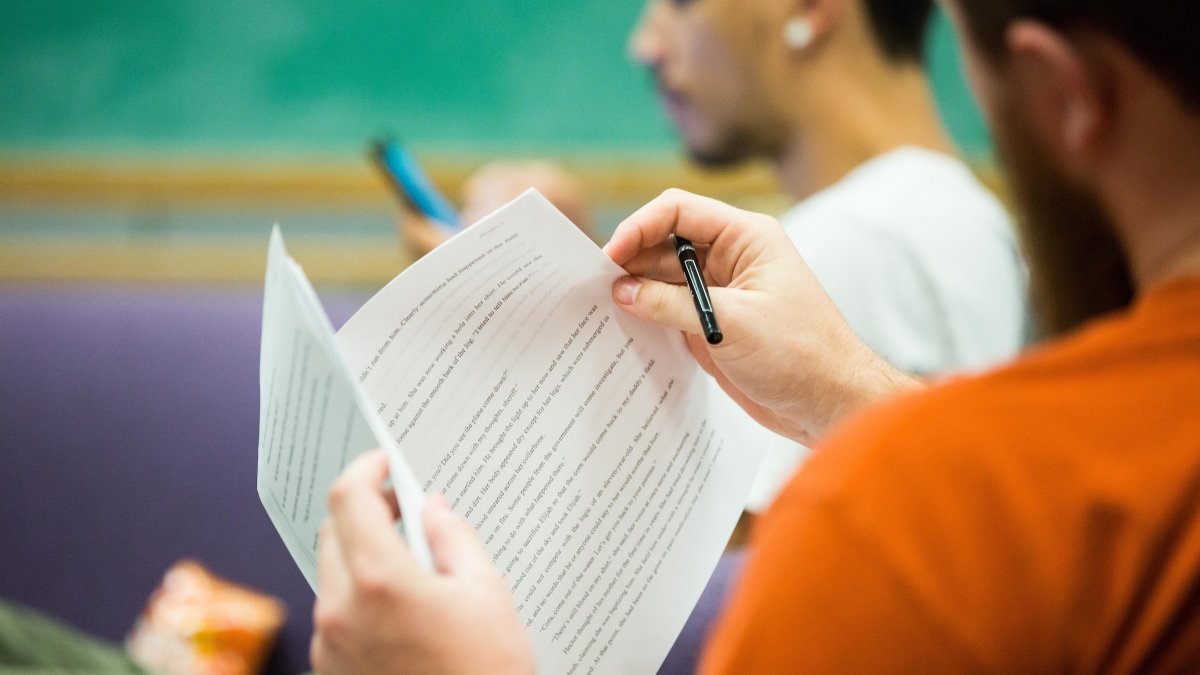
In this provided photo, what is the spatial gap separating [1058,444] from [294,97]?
1.70 metres

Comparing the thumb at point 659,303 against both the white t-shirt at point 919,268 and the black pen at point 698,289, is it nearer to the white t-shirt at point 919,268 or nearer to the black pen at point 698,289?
the black pen at point 698,289

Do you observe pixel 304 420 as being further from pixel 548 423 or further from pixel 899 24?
pixel 899 24

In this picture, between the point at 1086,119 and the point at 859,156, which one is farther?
the point at 859,156

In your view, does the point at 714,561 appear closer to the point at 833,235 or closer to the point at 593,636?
A: the point at 593,636

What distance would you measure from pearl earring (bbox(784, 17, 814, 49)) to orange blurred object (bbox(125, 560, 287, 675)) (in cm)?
85

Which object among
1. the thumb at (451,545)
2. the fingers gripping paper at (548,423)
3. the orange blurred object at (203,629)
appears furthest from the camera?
the orange blurred object at (203,629)

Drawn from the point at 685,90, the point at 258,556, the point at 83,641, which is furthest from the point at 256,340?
the point at 685,90

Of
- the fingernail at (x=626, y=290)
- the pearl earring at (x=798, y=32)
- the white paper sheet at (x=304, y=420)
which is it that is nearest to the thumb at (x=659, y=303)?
the fingernail at (x=626, y=290)

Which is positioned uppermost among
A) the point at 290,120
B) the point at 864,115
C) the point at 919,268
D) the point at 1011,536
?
the point at 290,120

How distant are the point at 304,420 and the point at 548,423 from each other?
130 mm

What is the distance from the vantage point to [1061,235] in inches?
14.6

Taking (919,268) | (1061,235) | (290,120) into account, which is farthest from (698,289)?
(290,120)

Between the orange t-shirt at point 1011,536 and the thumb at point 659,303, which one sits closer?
the orange t-shirt at point 1011,536

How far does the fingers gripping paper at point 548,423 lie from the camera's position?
0.47m
